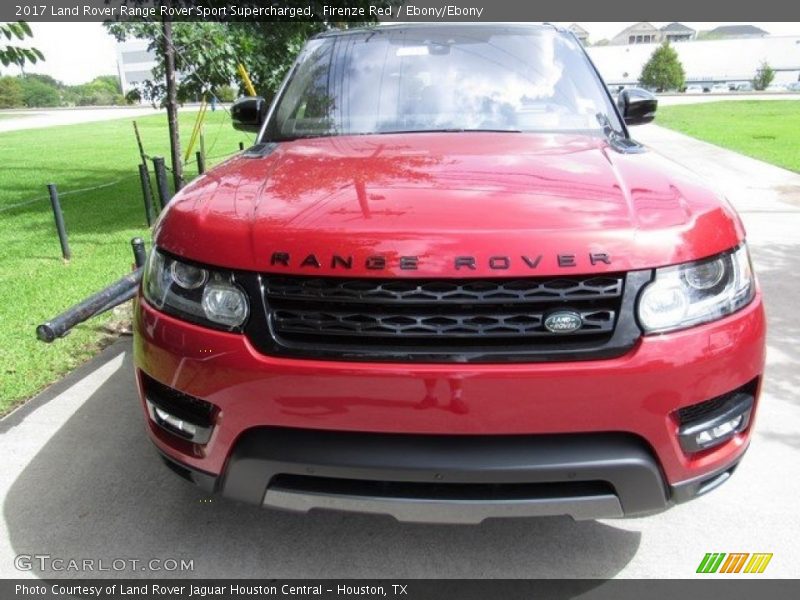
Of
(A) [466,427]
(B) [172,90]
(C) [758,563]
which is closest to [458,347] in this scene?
(A) [466,427]

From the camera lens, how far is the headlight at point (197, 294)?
1952 mm

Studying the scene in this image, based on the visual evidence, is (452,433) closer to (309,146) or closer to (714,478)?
(714,478)

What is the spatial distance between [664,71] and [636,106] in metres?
85.1

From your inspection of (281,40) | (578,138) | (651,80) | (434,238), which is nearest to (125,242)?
(281,40)

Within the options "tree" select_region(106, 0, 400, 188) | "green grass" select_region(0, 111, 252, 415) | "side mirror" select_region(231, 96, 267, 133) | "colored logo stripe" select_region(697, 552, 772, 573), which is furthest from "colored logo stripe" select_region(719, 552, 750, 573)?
"tree" select_region(106, 0, 400, 188)

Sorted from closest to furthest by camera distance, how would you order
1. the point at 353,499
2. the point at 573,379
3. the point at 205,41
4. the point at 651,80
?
the point at 573,379 → the point at 353,499 → the point at 205,41 → the point at 651,80

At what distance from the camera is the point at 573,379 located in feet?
5.88

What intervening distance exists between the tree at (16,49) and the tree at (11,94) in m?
62.4

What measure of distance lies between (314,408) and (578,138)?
5.65 ft

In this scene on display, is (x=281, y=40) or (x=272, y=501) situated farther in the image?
(x=281, y=40)

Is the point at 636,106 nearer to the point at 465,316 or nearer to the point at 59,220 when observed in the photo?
the point at 465,316

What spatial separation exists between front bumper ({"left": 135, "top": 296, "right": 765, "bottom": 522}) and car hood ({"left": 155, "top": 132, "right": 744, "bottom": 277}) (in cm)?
26

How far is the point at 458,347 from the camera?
1850 mm

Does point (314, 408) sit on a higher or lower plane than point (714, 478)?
higher
